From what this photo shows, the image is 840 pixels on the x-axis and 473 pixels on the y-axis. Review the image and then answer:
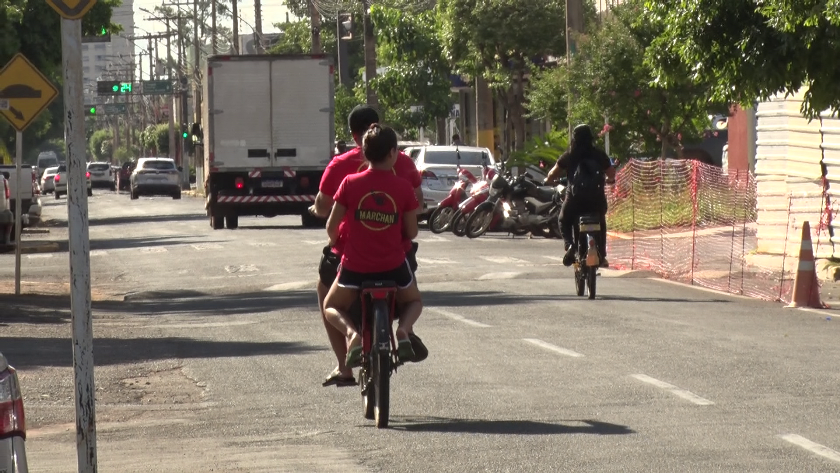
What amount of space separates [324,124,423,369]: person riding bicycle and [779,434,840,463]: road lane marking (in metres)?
2.12

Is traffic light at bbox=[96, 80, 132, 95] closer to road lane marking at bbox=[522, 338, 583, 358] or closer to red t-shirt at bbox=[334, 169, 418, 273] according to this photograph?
road lane marking at bbox=[522, 338, 583, 358]

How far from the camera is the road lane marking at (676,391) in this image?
9711 millimetres

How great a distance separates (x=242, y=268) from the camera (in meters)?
24.0

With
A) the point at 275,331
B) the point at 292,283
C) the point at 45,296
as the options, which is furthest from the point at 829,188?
the point at 45,296

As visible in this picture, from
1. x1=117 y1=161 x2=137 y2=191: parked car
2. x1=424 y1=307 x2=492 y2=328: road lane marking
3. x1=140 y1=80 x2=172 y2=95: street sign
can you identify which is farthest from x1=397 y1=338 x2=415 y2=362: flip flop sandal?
x1=140 y1=80 x2=172 y2=95: street sign

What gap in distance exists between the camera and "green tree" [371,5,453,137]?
55.2m

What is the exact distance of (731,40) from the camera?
15422mm

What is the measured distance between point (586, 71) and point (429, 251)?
855 cm

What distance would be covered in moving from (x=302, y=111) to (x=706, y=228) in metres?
11.8

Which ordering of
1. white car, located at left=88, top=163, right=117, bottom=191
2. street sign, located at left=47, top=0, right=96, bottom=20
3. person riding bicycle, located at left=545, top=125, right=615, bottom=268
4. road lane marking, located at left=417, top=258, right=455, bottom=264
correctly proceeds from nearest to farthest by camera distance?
1. street sign, located at left=47, top=0, right=96, bottom=20
2. person riding bicycle, located at left=545, top=125, right=615, bottom=268
3. road lane marking, located at left=417, top=258, right=455, bottom=264
4. white car, located at left=88, top=163, right=117, bottom=191

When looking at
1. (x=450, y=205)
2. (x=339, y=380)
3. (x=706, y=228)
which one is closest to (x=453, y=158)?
(x=450, y=205)

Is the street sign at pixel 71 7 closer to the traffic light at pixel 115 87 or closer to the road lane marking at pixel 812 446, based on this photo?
the road lane marking at pixel 812 446

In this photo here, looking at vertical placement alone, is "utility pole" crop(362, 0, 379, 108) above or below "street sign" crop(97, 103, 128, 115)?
above

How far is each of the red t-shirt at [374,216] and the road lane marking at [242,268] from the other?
46.6ft
